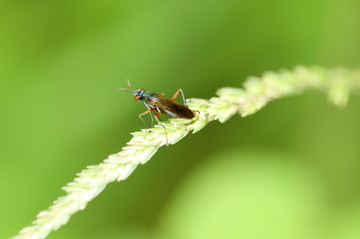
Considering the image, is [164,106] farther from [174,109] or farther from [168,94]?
[168,94]

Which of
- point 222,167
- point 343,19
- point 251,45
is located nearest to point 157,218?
point 222,167

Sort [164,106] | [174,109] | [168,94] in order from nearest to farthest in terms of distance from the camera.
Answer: [174,109], [164,106], [168,94]

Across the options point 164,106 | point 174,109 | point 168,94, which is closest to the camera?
point 174,109

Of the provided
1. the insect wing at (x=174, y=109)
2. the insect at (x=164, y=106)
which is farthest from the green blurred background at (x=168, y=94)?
the insect wing at (x=174, y=109)

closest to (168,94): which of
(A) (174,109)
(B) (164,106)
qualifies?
(B) (164,106)

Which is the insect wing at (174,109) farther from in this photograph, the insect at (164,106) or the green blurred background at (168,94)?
the green blurred background at (168,94)

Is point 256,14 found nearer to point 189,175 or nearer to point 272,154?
point 272,154

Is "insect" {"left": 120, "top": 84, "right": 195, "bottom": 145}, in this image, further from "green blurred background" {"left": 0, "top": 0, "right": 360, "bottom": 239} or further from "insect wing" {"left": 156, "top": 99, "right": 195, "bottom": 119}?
"green blurred background" {"left": 0, "top": 0, "right": 360, "bottom": 239}

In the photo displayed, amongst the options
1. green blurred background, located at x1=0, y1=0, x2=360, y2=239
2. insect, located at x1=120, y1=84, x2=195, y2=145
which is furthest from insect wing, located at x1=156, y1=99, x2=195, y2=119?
green blurred background, located at x1=0, y1=0, x2=360, y2=239
